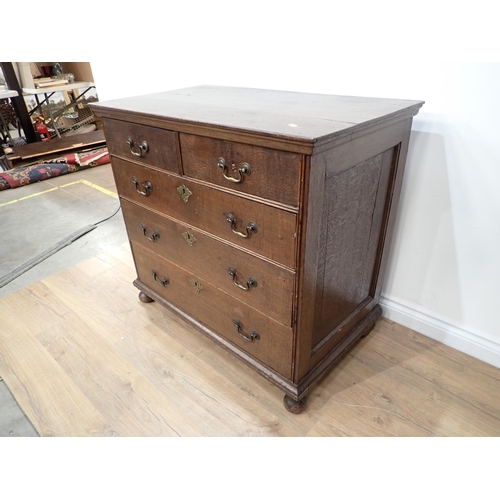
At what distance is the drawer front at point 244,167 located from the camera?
0.83m

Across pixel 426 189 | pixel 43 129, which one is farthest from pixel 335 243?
pixel 43 129

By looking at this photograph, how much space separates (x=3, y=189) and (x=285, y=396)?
10.5 feet

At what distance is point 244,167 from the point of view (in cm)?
90

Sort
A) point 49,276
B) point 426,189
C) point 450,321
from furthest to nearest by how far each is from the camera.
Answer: point 49,276 < point 450,321 < point 426,189

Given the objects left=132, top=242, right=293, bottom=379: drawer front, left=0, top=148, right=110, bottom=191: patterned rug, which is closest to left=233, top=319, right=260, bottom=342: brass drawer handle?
left=132, top=242, right=293, bottom=379: drawer front

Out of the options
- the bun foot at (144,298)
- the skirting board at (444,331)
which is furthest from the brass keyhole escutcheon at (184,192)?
the skirting board at (444,331)

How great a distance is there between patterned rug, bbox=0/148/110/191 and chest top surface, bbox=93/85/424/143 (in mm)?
2576

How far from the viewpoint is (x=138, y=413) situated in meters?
1.23

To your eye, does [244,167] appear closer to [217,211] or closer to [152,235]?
[217,211]

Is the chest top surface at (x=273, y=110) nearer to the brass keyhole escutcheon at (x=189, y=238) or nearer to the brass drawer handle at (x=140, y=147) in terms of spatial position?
the brass drawer handle at (x=140, y=147)

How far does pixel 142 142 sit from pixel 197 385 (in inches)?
34.2

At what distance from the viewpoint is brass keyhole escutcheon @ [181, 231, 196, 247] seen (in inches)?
47.3

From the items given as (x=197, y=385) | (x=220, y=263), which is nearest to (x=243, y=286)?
(x=220, y=263)

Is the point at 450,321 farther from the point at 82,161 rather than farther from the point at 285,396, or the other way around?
the point at 82,161
